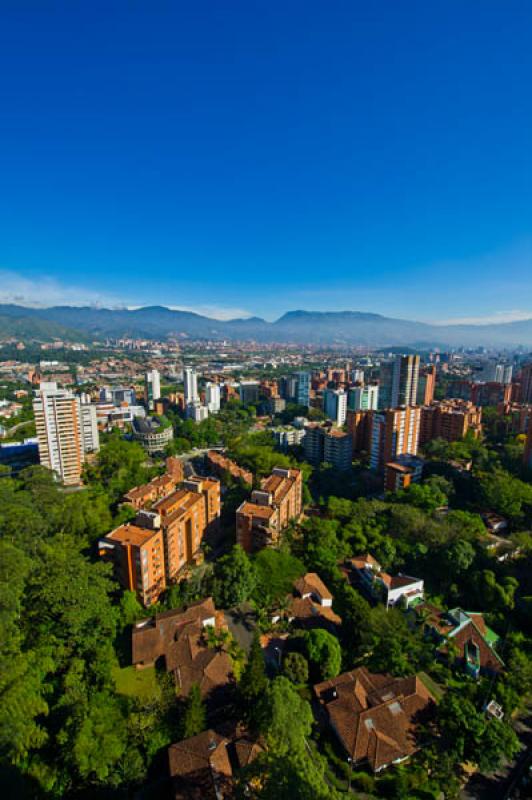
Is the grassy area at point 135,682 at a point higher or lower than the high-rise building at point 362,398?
lower

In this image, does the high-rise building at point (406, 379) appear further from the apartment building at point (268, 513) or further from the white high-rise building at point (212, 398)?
the apartment building at point (268, 513)

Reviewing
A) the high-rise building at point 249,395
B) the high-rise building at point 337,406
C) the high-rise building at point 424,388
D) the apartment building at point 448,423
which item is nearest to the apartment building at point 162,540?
the apartment building at point 448,423

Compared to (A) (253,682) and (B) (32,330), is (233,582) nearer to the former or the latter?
(A) (253,682)

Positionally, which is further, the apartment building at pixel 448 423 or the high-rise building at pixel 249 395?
the high-rise building at pixel 249 395

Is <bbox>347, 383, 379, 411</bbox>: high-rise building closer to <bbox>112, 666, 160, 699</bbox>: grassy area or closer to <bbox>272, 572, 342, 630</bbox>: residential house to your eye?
<bbox>272, 572, 342, 630</bbox>: residential house

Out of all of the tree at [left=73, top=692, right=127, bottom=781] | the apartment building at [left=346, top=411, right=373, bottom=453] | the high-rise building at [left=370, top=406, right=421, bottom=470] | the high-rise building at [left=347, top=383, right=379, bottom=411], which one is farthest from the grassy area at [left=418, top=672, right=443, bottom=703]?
the high-rise building at [left=347, top=383, right=379, bottom=411]

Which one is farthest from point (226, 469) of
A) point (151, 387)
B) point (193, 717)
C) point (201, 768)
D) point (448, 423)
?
point (151, 387)

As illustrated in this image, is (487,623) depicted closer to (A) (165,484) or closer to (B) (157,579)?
(B) (157,579)
